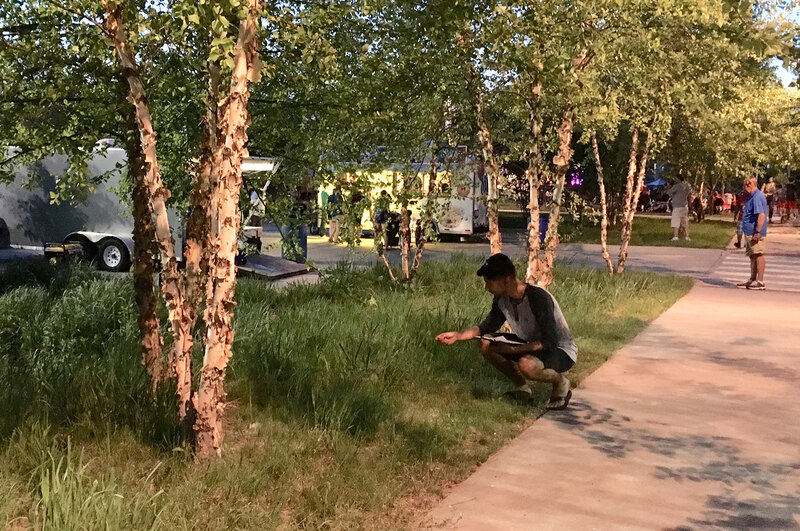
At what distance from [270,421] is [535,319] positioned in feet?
7.83

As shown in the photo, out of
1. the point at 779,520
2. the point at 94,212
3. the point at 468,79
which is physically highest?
the point at 468,79

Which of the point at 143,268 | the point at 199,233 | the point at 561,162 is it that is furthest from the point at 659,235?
the point at 143,268

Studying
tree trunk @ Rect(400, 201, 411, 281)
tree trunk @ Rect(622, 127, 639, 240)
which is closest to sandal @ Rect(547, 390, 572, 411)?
tree trunk @ Rect(400, 201, 411, 281)

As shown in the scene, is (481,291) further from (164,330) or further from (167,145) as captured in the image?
(167,145)

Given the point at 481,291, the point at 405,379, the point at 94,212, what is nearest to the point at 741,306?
the point at 481,291

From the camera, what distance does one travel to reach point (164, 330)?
934 cm

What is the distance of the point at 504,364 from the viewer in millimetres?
7785

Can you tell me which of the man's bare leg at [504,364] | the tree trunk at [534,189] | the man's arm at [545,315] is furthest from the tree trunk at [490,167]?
the man's arm at [545,315]

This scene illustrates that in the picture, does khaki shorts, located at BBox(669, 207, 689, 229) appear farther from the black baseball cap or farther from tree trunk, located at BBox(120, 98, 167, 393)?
tree trunk, located at BBox(120, 98, 167, 393)

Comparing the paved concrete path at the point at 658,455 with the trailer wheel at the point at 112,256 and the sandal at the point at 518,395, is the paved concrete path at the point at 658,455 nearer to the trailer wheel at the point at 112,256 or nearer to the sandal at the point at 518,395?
the sandal at the point at 518,395

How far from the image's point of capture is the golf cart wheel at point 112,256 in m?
19.3

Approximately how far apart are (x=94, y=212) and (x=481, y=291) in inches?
373

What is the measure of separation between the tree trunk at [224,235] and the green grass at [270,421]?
278mm

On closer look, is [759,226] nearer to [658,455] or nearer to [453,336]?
[453,336]
